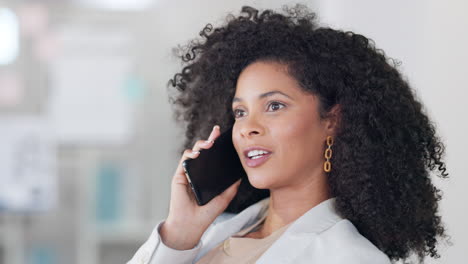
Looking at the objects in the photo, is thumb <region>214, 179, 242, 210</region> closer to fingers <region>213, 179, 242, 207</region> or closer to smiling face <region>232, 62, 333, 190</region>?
fingers <region>213, 179, 242, 207</region>

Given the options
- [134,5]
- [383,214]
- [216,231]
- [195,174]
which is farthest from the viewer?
[134,5]

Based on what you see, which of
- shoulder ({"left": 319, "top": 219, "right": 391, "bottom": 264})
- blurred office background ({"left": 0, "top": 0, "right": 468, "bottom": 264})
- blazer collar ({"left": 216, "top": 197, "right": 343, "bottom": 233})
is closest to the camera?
shoulder ({"left": 319, "top": 219, "right": 391, "bottom": 264})

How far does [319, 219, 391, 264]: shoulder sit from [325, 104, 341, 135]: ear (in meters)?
0.21

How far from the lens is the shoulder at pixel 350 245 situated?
53.9 inches

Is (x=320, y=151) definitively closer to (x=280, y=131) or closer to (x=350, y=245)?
(x=280, y=131)

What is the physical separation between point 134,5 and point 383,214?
2.19 metres

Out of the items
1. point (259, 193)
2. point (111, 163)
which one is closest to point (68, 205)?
point (111, 163)

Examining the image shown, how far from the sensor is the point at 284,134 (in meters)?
1.50

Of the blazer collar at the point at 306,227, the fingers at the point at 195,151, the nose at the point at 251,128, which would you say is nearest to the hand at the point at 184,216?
the fingers at the point at 195,151

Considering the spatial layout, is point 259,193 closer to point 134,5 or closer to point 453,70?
point 453,70

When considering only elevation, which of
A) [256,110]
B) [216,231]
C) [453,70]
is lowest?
[216,231]

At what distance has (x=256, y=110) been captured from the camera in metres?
1.55

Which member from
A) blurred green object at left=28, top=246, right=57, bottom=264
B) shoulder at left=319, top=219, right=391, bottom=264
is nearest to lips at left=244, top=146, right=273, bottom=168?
shoulder at left=319, top=219, right=391, bottom=264

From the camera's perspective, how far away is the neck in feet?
5.20
